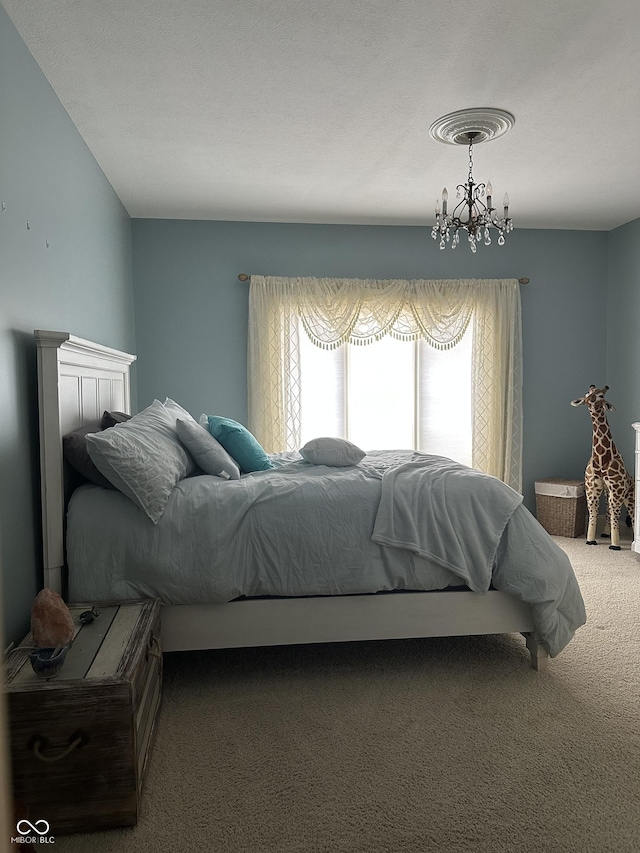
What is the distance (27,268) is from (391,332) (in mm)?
3440

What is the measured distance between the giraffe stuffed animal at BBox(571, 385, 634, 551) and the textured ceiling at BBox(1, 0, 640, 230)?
62.6 inches

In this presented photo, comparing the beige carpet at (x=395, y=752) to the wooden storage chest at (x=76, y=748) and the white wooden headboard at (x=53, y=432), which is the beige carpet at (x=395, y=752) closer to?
the wooden storage chest at (x=76, y=748)

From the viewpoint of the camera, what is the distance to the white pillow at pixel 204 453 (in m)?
2.95

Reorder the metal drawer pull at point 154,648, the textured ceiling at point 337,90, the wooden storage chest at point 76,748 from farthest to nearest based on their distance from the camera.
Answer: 1. the textured ceiling at point 337,90
2. the metal drawer pull at point 154,648
3. the wooden storage chest at point 76,748

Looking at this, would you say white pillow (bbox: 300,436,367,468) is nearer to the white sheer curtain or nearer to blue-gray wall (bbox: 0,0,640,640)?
blue-gray wall (bbox: 0,0,640,640)

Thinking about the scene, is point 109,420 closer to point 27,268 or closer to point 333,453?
point 27,268

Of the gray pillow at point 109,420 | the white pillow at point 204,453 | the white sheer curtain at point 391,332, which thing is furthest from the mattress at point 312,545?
the white sheer curtain at point 391,332

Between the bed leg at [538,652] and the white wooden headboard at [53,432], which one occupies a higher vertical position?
the white wooden headboard at [53,432]

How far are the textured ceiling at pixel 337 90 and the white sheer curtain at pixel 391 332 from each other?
0.92 meters

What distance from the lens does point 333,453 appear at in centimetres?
320

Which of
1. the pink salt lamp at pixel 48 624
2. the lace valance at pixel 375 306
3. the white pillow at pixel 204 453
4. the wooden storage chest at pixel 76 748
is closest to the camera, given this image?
the wooden storage chest at pixel 76 748

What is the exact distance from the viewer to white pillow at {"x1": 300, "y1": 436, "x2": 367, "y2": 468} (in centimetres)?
319

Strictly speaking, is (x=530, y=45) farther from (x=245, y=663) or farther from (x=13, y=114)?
(x=245, y=663)

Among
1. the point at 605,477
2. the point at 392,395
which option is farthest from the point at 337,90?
the point at 605,477
